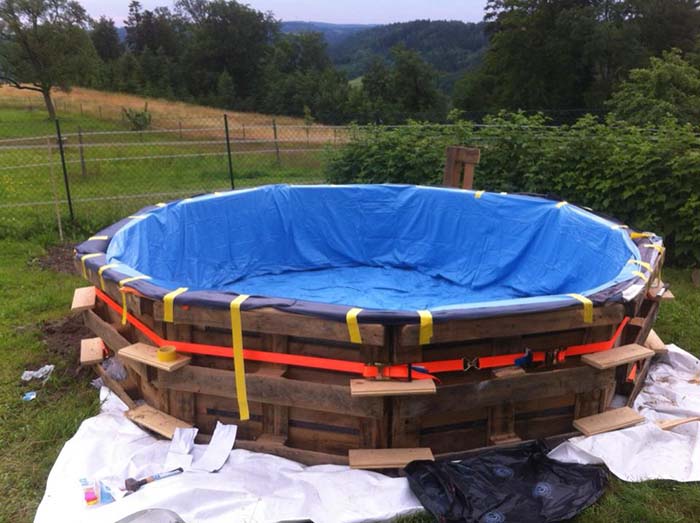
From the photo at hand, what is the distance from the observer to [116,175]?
12.8 meters

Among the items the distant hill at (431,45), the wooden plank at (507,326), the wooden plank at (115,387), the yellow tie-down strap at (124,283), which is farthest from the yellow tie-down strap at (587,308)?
the distant hill at (431,45)

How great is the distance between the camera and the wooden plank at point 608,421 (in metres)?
3.25

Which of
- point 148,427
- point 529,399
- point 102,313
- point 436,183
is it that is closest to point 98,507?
point 148,427

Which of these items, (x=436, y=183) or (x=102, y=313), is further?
(x=436, y=183)

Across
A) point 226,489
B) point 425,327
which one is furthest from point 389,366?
point 226,489

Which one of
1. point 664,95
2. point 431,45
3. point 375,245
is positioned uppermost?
point 431,45

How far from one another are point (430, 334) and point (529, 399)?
2.60 feet

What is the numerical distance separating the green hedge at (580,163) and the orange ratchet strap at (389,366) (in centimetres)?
370

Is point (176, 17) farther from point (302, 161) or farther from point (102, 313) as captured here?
point (102, 313)

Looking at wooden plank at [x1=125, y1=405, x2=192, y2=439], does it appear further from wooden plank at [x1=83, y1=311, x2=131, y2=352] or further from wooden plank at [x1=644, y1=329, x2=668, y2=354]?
wooden plank at [x1=644, y1=329, x2=668, y2=354]

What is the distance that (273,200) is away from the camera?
6.67 m

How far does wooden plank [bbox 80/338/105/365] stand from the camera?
3896 millimetres

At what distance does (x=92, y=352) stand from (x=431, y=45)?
67674mm

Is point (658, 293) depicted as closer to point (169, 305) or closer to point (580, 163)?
point (580, 163)
